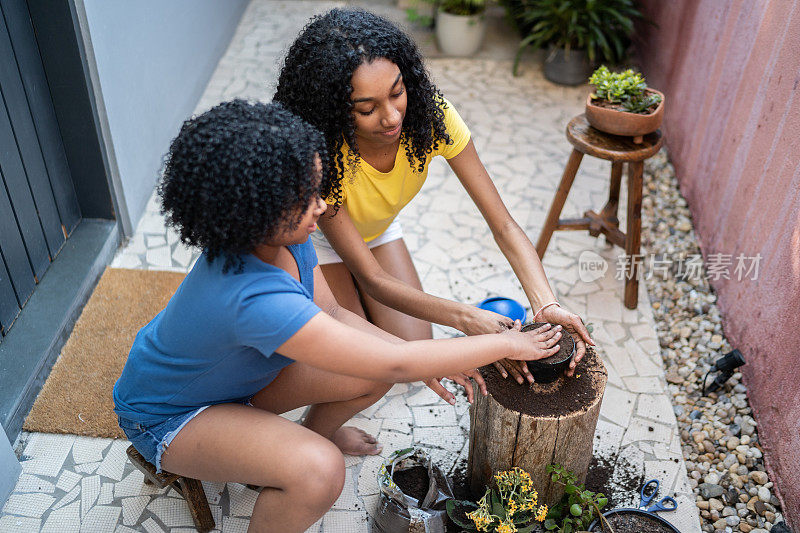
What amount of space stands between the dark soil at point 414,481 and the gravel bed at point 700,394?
1.04 meters

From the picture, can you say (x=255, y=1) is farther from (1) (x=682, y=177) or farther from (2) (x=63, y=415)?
(2) (x=63, y=415)

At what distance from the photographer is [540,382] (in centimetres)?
228

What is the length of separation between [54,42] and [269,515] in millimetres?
2334

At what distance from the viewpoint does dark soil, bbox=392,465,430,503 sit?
2361 mm

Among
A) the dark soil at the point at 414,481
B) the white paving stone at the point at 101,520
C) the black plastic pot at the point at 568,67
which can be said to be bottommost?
the white paving stone at the point at 101,520

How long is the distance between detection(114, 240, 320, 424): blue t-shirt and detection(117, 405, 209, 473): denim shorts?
0.02m

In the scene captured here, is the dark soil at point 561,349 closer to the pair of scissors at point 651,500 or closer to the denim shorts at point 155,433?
the pair of scissors at point 651,500

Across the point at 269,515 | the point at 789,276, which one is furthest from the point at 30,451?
the point at 789,276

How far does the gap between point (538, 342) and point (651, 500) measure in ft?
2.96

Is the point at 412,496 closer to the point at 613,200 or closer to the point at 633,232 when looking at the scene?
the point at 633,232

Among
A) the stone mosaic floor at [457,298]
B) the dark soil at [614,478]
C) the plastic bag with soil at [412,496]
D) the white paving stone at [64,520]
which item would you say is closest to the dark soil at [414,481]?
the plastic bag with soil at [412,496]

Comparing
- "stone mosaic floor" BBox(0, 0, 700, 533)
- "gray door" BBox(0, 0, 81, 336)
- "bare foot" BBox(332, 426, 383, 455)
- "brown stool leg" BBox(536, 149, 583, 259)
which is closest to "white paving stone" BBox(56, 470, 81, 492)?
"stone mosaic floor" BBox(0, 0, 700, 533)

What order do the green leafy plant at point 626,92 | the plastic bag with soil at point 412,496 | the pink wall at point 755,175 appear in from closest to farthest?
the plastic bag with soil at point 412,496
the pink wall at point 755,175
the green leafy plant at point 626,92

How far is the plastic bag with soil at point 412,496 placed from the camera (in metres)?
2.24
